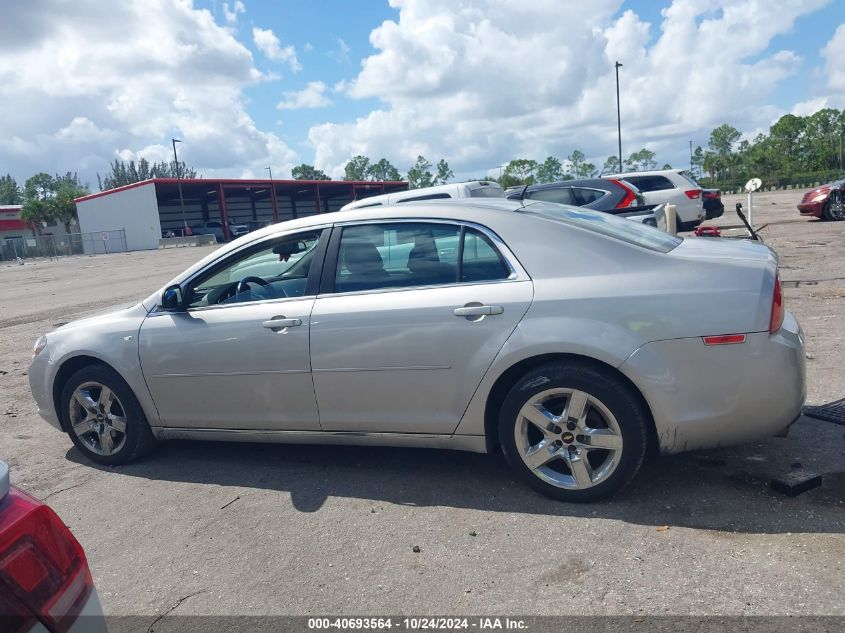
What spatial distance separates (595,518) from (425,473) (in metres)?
1.15

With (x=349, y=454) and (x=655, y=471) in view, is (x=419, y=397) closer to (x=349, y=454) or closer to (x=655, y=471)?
(x=349, y=454)

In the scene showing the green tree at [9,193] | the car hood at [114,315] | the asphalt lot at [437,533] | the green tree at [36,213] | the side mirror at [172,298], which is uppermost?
the green tree at [9,193]

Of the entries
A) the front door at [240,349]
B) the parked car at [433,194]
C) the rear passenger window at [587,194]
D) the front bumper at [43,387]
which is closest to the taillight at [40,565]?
the front door at [240,349]

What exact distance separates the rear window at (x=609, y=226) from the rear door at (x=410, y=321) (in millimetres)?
470

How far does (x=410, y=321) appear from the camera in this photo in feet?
12.2

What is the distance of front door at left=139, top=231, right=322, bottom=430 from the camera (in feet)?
13.3

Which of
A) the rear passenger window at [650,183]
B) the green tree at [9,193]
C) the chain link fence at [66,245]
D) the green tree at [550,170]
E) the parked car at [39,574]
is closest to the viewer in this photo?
the parked car at [39,574]

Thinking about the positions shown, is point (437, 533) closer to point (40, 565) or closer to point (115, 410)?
point (40, 565)

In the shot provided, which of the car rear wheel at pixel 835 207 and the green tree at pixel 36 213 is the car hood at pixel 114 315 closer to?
the car rear wheel at pixel 835 207

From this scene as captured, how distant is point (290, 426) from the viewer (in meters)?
4.16

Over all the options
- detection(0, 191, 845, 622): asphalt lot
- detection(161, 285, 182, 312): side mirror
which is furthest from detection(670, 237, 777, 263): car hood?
detection(161, 285, 182, 312): side mirror

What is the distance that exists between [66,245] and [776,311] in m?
55.9

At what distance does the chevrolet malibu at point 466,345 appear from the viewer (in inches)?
131

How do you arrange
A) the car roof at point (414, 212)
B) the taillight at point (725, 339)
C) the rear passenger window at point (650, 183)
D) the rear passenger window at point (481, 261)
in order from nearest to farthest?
the taillight at point (725, 339) < the rear passenger window at point (481, 261) < the car roof at point (414, 212) < the rear passenger window at point (650, 183)
